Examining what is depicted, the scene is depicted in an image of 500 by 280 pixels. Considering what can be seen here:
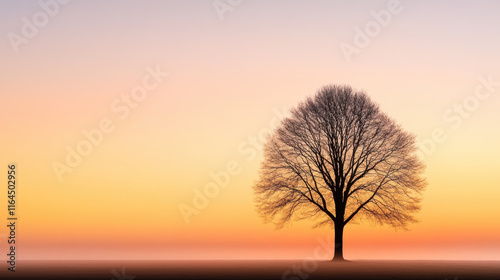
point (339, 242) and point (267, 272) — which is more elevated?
point (339, 242)

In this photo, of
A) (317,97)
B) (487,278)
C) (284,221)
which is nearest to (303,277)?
(487,278)

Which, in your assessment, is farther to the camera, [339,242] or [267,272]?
[339,242]

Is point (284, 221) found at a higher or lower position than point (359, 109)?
lower

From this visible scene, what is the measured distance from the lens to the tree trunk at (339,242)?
49219 millimetres

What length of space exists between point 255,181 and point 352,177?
27.1 ft

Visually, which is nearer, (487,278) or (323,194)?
(487,278)

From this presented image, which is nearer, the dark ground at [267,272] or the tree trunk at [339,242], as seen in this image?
the dark ground at [267,272]

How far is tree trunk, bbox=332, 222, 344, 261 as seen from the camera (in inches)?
1938

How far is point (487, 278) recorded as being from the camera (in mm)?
31953

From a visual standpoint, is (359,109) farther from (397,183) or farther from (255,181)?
(255,181)

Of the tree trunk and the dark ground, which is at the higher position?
the tree trunk

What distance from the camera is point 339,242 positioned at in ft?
162

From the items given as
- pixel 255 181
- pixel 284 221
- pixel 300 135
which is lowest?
pixel 284 221

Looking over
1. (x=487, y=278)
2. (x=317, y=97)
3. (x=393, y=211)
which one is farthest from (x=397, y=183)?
(x=487, y=278)
